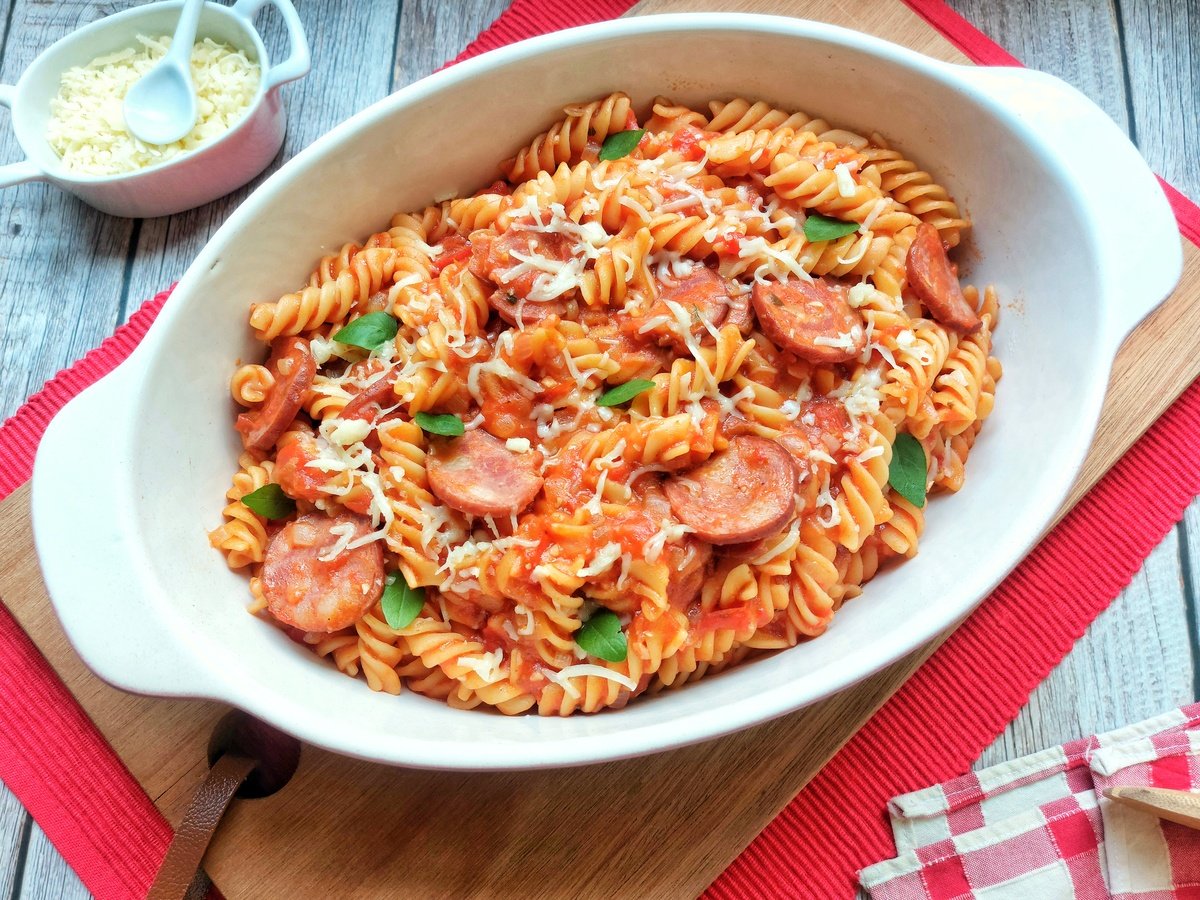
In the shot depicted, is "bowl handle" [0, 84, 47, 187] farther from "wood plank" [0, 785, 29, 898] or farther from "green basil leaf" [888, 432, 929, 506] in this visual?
"green basil leaf" [888, 432, 929, 506]

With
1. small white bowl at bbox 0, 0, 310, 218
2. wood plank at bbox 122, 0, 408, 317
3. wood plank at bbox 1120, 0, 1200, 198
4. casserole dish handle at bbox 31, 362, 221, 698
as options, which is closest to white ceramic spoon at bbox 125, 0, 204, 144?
small white bowl at bbox 0, 0, 310, 218

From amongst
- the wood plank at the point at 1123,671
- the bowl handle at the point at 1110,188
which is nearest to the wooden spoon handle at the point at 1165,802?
the wood plank at the point at 1123,671

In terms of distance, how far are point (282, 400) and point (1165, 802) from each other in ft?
10.4

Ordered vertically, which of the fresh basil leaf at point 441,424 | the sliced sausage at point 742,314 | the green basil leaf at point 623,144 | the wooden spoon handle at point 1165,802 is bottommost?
the wooden spoon handle at point 1165,802

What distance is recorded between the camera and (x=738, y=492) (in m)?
2.97

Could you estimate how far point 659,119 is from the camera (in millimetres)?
3439

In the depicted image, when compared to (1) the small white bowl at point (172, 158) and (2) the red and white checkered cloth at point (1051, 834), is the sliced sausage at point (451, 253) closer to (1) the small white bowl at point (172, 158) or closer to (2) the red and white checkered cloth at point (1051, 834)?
(1) the small white bowl at point (172, 158)

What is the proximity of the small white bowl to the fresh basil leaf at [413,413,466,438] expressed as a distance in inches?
59.0

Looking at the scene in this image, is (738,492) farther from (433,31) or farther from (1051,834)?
(433,31)

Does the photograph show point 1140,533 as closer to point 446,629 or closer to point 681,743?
point 681,743

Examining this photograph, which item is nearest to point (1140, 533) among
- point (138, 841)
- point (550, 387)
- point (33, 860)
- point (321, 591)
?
point (550, 387)

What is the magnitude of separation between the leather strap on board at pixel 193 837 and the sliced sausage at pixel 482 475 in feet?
3.71

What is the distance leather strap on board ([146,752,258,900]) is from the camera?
Answer: 307cm

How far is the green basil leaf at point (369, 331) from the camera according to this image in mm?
3176
